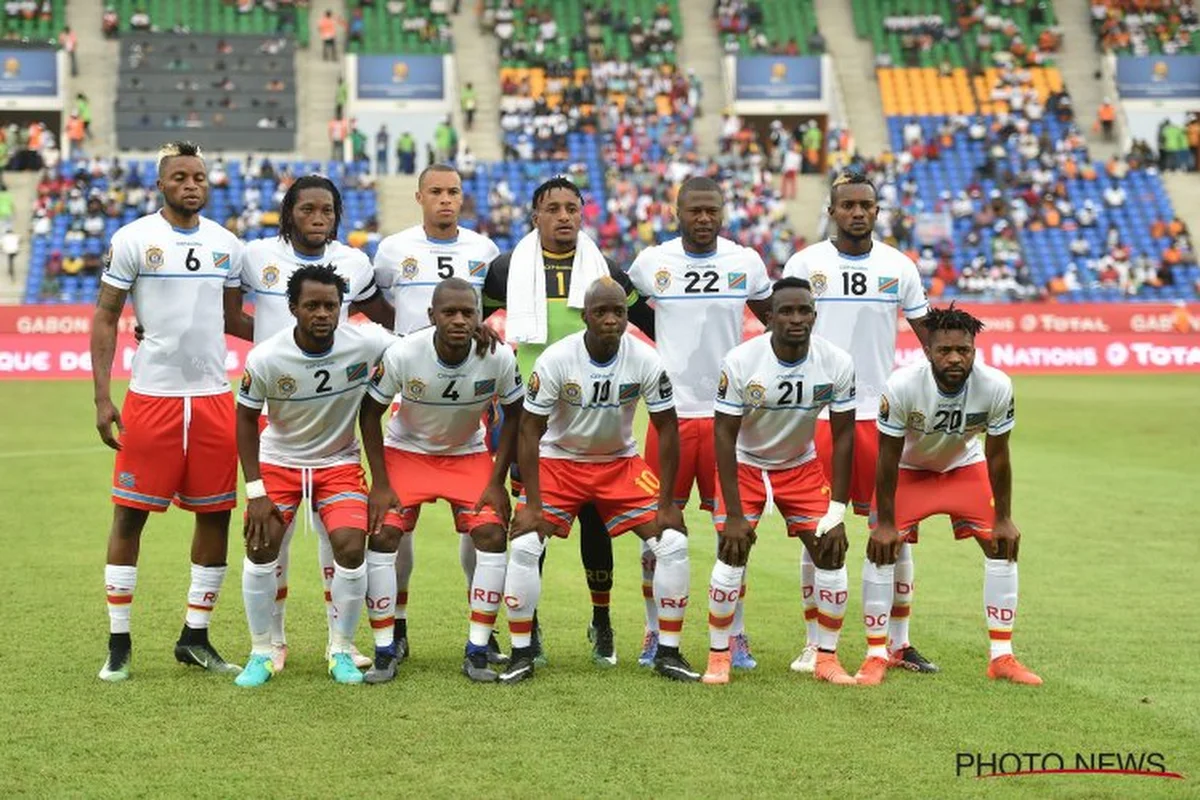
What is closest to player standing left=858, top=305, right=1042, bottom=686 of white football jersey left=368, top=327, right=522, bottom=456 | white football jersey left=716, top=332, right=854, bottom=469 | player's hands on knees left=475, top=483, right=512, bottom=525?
white football jersey left=716, top=332, right=854, bottom=469

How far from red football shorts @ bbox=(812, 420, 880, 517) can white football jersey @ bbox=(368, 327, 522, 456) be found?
174cm

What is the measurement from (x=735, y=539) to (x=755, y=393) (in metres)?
0.74

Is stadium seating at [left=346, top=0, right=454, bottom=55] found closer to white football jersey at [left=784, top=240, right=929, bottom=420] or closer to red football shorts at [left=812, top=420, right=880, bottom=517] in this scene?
white football jersey at [left=784, top=240, right=929, bottom=420]

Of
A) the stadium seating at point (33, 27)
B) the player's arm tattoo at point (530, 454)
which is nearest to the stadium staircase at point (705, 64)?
the stadium seating at point (33, 27)

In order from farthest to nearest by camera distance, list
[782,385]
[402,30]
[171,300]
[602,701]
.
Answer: [402,30], [171,300], [782,385], [602,701]

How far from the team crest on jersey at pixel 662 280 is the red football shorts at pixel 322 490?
74.1 inches

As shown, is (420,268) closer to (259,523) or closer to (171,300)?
(171,300)

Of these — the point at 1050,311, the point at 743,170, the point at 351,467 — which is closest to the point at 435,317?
the point at 351,467

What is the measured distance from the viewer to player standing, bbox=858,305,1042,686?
8.74 meters

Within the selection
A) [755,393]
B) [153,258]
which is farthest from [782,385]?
[153,258]

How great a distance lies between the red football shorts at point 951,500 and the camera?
901 centimetres

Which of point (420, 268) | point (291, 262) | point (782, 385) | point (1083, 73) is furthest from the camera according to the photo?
point (1083, 73)

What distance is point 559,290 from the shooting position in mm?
9367

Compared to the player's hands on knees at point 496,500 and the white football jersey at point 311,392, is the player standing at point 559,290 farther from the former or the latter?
the white football jersey at point 311,392
